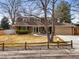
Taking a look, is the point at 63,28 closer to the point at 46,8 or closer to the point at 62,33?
the point at 62,33

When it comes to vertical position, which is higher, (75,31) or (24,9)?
(24,9)

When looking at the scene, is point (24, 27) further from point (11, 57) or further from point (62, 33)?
point (11, 57)

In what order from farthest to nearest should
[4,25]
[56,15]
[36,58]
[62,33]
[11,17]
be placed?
[4,25] < [11,17] < [62,33] < [56,15] < [36,58]

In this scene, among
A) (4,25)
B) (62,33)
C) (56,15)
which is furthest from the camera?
(4,25)

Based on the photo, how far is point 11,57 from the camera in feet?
46.0

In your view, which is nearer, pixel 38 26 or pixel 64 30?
pixel 64 30

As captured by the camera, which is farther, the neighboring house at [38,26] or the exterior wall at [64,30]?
the neighboring house at [38,26]

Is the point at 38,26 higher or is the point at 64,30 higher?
the point at 38,26

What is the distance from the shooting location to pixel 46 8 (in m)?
24.4

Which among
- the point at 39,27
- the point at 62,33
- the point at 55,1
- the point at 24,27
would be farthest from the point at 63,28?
the point at 55,1

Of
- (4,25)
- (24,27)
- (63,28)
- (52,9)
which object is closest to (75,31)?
(63,28)

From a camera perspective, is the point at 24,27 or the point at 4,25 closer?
the point at 24,27

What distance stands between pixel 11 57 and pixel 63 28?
35.6 meters

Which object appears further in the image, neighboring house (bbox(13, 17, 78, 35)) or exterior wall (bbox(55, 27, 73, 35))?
neighboring house (bbox(13, 17, 78, 35))
